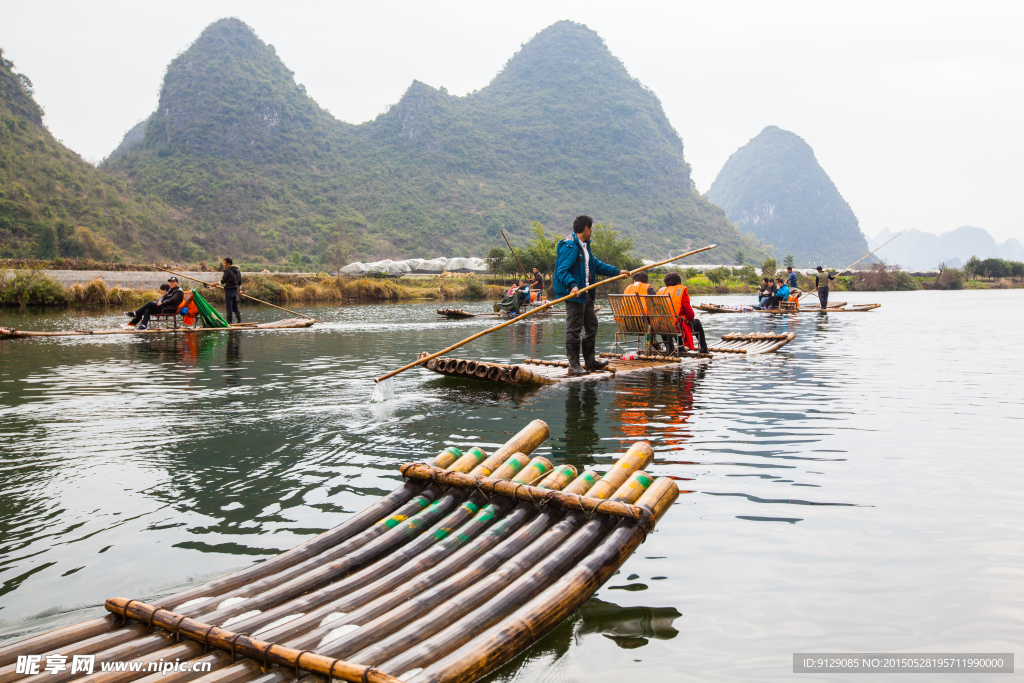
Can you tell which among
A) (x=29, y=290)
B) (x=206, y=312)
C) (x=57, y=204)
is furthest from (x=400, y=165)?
(x=206, y=312)

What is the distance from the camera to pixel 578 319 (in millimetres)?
9930

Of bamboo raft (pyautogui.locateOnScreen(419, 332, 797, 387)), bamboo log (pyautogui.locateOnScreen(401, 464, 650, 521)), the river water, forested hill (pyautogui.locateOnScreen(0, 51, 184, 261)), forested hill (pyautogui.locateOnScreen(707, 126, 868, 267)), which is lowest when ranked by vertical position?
the river water

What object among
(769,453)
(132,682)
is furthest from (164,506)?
(769,453)

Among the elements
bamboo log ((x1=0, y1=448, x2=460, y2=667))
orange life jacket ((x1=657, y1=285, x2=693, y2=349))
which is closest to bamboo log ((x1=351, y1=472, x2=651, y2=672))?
bamboo log ((x1=0, y1=448, x2=460, y2=667))

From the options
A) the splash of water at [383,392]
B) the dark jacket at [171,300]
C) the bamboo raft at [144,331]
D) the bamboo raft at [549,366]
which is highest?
the dark jacket at [171,300]

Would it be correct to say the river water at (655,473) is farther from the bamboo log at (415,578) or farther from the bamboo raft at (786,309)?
the bamboo raft at (786,309)

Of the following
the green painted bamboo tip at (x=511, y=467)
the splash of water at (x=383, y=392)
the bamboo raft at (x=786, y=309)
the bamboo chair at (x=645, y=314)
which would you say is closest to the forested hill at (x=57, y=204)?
the bamboo raft at (x=786, y=309)

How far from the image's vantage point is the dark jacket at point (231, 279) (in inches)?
810

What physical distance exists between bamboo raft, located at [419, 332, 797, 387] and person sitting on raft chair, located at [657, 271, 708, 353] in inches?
11.6

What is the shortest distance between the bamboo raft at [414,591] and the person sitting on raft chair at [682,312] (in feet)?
24.9

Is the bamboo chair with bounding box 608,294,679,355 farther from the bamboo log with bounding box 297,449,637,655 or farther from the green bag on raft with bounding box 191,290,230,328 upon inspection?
the green bag on raft with bounding box 191,290,230,328

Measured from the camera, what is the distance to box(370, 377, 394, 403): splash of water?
9417 mm

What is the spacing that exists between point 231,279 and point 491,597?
65.2 feet

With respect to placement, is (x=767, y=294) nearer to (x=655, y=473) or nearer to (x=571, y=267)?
(x=571, y=267)
